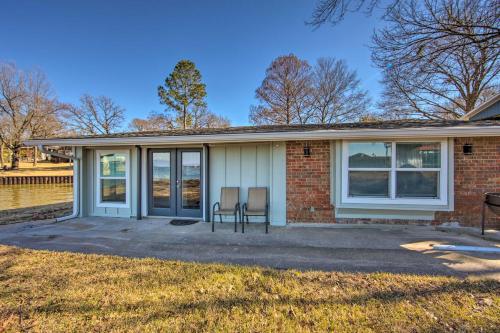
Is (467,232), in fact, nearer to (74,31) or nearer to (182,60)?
(74,31)

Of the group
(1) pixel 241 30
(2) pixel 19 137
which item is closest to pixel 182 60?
(1) pixel 241 30

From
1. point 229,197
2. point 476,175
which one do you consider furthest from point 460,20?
point 229,197

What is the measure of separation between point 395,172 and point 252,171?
133 inches

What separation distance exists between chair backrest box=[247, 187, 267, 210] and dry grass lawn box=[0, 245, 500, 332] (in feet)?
8.54

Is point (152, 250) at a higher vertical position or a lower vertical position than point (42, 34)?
lower

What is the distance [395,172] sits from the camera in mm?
5445

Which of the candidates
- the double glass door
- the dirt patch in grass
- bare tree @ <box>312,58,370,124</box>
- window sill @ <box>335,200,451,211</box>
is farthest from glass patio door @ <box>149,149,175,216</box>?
bare tree @ <box>312,58,370,124</box>

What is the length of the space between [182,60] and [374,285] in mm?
26015

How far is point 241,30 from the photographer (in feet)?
46.6

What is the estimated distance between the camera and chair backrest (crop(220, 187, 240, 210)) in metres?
6.38

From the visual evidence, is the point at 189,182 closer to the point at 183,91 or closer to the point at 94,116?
the point at 183,91

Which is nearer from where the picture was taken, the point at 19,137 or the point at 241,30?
the point at 241,30

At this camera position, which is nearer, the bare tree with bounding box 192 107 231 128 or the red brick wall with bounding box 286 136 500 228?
the red brick wall with bounding box 286 136 500 228

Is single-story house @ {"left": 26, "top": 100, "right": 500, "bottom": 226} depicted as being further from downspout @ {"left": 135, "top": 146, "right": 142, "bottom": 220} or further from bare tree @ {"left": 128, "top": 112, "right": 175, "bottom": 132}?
bare tree @ {"left": 128, "top": 112, "right": 175, "bottom": 132}
